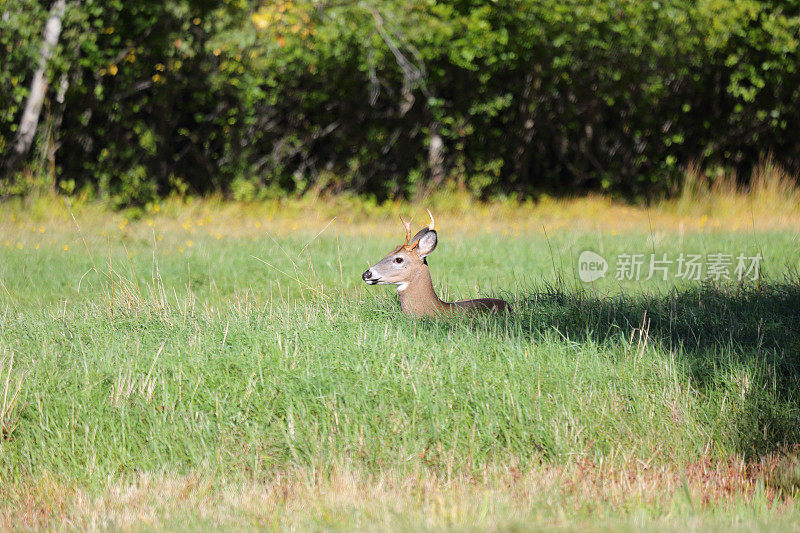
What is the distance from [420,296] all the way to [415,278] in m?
0.13

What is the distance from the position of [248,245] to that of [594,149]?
22.8ft

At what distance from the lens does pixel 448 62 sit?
1346cm

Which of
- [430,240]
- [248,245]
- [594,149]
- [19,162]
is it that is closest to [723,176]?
[594,149]

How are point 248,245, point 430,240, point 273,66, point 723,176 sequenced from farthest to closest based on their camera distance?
point 723,176
point 273,66
point 248,245
point 430,240

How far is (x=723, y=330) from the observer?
6.04 m

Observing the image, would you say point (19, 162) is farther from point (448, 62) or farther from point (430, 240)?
point (430, 240)

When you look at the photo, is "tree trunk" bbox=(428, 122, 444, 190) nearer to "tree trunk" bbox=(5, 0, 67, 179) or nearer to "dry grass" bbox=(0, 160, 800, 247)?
"dry grass" bbox=(0, 160, 800, 247)

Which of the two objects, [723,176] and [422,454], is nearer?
[422,454]

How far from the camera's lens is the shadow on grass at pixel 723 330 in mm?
5137

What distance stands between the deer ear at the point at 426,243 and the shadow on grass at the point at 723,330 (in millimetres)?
740

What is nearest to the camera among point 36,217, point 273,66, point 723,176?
point 36,217

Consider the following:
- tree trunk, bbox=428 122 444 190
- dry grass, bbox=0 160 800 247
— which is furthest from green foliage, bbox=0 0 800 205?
dry grass, bbox=0 160 800 247

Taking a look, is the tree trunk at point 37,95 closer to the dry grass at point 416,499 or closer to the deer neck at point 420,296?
the deer neck at point 420,296

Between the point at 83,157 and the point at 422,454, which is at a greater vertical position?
the point at 83,157
